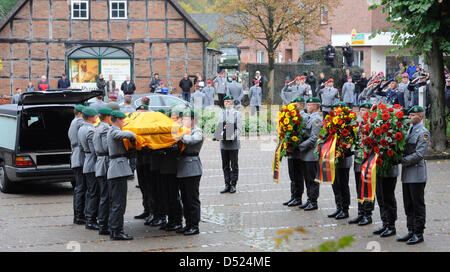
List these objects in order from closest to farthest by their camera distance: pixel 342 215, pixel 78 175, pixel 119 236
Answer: pixel 119 236 → pixel 342 215 → pixel 78 175

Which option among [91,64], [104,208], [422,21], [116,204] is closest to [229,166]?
[104,208]

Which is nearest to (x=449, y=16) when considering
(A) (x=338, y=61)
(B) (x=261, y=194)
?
(B) (x=261, y=194)

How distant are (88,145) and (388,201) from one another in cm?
511

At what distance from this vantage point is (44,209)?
13.8 meters

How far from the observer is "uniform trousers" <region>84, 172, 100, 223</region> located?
11930 mm

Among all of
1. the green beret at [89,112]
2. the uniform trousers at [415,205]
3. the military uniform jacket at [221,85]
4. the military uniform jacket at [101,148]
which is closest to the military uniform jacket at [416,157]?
the uniform trousers at [415,205]

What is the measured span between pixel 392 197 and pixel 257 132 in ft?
50.1

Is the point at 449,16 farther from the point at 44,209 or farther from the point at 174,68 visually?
the point at 174,68

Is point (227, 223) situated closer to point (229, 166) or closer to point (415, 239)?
point (415, 239)

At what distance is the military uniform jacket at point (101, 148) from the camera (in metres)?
11.0

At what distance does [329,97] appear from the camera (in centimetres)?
2647

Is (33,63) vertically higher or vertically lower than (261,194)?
higher

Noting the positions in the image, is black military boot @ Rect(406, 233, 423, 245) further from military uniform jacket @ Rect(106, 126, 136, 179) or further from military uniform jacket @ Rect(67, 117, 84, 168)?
military uniform jacket @ Rect(67, 117, 84, 168)

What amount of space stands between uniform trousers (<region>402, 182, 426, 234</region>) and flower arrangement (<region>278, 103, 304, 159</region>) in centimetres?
314
